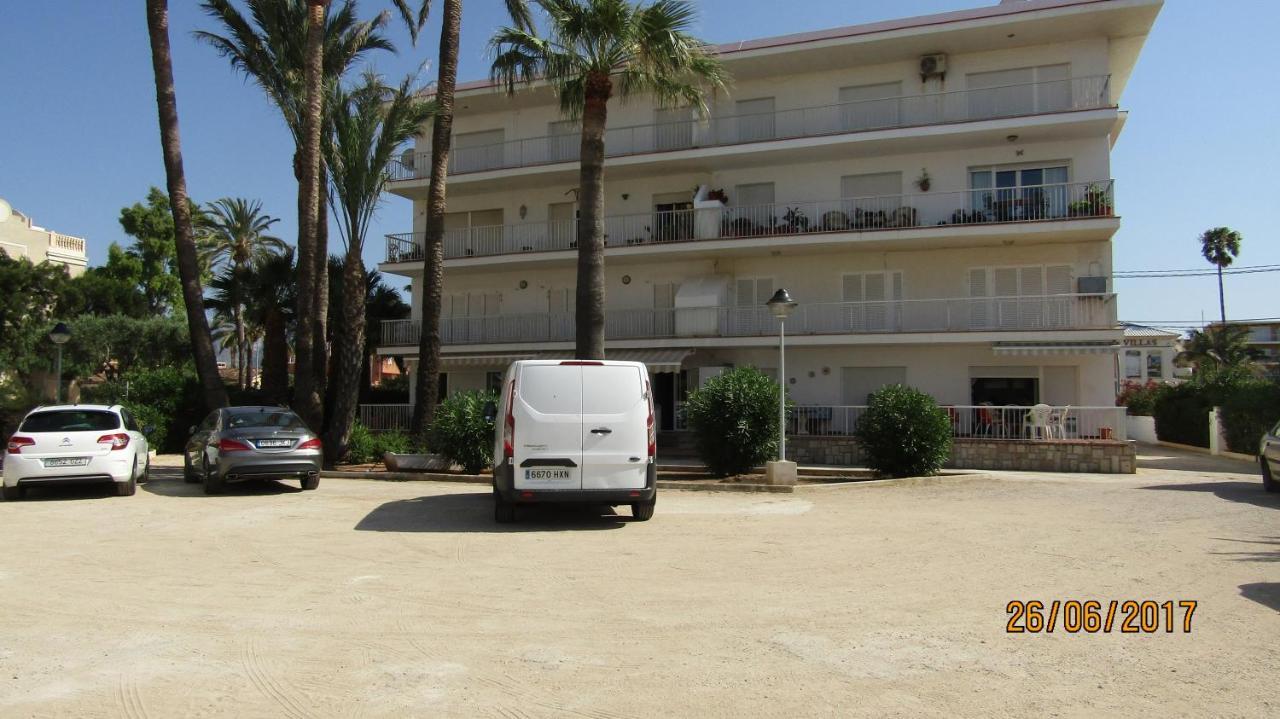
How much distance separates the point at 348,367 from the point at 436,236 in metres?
3.68

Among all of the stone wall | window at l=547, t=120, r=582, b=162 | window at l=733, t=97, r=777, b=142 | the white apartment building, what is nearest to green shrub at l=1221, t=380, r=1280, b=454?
the white apartment building

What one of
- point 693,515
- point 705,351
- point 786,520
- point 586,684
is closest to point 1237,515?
point 786,520

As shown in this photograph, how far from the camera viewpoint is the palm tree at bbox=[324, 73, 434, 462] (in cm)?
1995

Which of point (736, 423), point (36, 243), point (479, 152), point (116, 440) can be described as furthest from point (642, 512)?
point (36, 243)

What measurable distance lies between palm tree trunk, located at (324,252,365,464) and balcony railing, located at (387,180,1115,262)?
27.4ft

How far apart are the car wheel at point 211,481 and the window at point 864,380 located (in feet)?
56.3

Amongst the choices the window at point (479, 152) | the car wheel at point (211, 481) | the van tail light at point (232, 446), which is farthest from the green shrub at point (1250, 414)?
the car wheel at point (211, 481)

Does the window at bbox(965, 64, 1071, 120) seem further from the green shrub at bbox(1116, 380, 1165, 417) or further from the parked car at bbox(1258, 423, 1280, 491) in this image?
the green shrub at bbox(1116, 380, 1165, 417)

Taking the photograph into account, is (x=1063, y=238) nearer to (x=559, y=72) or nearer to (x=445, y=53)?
(x=559, y=72)

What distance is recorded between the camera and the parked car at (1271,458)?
13.7 metres

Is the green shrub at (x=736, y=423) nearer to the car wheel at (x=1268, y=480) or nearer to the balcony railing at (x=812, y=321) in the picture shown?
the car wheel at (x=1268, y=480)

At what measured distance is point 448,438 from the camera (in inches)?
664

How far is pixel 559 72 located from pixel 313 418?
9.86m
